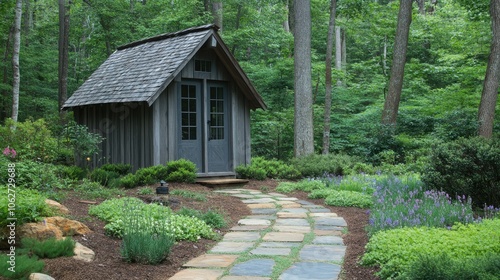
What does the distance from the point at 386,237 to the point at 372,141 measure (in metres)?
11.1

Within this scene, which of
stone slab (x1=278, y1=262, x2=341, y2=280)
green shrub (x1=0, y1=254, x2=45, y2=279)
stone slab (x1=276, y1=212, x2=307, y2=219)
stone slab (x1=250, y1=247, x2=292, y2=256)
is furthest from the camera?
stone slab (x1=276, y1=212, x2=307, y2=219)

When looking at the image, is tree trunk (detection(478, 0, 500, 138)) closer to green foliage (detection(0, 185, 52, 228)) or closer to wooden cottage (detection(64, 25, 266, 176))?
wooden cottage (detection(64, 25, 266, 176))

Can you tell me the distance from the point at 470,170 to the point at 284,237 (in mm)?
3615

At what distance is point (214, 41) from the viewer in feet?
38.9

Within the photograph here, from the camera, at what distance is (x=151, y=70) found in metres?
12.0

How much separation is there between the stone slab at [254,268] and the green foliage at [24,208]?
2.19 metres

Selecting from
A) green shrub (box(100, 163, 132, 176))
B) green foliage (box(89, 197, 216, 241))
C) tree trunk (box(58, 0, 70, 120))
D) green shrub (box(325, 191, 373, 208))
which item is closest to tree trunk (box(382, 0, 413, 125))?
green shrub (box(325, 191, 373, 208))

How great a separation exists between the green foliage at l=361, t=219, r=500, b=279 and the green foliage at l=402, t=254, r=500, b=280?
0.86 ft

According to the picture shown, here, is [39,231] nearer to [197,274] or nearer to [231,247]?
[197,274]

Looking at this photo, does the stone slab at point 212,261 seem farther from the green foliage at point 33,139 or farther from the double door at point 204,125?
the green foliage at point 33,139

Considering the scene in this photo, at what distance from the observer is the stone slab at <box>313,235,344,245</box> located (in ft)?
19.5

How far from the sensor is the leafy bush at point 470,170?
7.64 m

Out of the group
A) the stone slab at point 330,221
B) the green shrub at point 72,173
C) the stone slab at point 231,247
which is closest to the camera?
the stone slab at point 231,247

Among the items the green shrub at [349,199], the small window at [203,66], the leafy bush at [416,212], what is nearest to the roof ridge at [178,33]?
the small window at [203,66]
